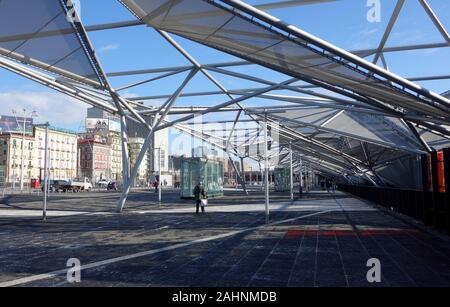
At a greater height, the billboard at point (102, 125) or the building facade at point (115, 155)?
the billboard at point (102, 125)

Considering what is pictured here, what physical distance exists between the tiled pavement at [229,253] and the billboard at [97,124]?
136446 mm

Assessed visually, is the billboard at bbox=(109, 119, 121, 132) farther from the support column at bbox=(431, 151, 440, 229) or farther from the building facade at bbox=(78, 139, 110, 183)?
the support column at bbox=(431, 151, 440, 229)

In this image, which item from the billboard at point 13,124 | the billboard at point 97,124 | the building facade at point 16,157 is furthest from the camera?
the billboard at point 97,124

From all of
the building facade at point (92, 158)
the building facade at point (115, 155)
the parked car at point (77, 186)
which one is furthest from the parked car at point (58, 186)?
the building facade at point (115, 155)

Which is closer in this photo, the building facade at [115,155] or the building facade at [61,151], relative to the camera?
the building facade at [61,151]

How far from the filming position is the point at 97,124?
487 ft

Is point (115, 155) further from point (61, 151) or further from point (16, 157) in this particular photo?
point (16, 157)

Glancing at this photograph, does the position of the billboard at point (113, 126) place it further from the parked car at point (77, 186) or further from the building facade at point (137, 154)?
the parked car at point (77, 186)

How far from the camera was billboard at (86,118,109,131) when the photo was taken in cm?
14825

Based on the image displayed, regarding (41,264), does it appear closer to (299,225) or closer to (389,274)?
(389,274)

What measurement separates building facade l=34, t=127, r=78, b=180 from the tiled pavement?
95.0 m

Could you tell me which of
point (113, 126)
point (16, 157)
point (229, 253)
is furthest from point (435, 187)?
point (113, 126)

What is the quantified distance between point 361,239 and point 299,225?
404cm

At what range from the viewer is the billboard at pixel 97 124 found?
148 m
